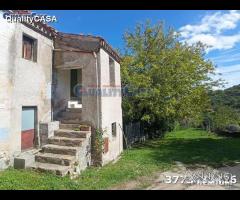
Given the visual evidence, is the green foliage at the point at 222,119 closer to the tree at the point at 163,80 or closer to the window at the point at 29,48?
the tree at the point at 163,80

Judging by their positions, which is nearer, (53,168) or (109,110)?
(53,168)

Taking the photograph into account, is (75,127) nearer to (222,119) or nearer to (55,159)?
(55,159)

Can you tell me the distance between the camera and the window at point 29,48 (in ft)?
31.3

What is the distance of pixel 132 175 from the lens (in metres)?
8.91

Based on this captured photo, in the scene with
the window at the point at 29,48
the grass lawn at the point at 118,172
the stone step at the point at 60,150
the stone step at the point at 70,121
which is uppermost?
the window at the point at 29,48

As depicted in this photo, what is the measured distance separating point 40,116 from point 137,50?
11.5 metres

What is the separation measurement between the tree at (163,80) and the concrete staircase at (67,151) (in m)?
7.14

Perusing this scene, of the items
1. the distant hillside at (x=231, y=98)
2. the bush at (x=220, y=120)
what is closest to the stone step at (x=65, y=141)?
the bush at (x=220, y=120)

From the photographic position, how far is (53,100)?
11.4 m

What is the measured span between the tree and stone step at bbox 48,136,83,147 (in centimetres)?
824

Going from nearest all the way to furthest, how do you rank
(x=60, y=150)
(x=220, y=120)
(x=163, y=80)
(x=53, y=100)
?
(x=60, y=150) < (x=53, y=100) < (x=163, y=80) < (x=220, y=120)

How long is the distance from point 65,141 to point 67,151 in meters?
0.70

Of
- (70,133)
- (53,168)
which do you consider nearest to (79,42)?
(70,133)
